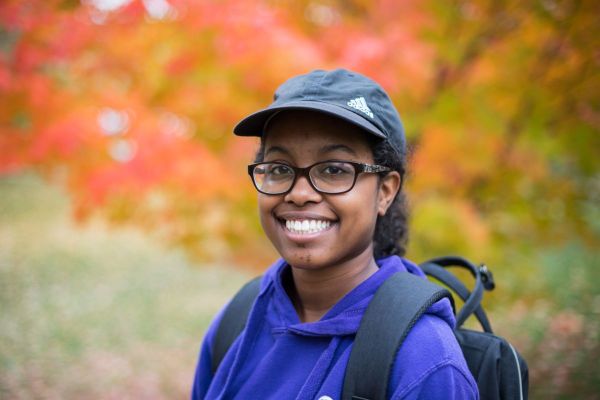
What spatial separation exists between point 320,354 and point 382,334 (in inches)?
9.0

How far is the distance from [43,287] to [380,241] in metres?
9.80

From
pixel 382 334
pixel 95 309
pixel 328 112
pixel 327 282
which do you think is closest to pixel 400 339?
pixel 382 334

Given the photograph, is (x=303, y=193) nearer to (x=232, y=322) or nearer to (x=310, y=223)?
(x=310, y=223)

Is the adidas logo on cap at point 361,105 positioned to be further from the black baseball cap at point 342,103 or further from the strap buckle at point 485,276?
the strap buckle at point 485,276

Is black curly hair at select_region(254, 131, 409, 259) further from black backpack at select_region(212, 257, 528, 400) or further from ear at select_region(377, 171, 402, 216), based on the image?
black backpack at select_region(212, 257, 528, 400)

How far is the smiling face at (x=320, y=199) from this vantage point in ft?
5.18

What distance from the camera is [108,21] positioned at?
4.11 meters

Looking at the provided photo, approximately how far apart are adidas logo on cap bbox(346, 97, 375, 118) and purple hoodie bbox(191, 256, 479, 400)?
1.55ft

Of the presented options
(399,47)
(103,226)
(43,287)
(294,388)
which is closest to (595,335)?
(399,47)

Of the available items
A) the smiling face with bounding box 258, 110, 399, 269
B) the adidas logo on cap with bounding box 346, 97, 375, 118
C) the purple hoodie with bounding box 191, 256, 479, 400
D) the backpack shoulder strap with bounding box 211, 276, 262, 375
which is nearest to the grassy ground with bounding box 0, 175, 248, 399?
the backpack shoulder strap with bounding box 211, 276, 262, 375

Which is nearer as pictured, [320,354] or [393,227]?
[320,354]

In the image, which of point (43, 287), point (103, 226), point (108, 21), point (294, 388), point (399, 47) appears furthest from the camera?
point (103, 226)

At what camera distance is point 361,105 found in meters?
1.57

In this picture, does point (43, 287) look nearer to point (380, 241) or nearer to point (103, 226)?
point (103, 226)
